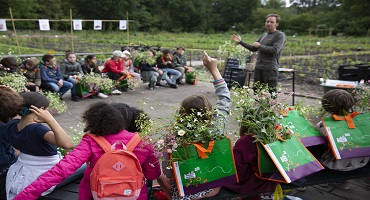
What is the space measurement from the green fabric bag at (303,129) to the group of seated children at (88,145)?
45cm

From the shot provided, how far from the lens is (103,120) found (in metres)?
2.22

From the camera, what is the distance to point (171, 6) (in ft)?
200

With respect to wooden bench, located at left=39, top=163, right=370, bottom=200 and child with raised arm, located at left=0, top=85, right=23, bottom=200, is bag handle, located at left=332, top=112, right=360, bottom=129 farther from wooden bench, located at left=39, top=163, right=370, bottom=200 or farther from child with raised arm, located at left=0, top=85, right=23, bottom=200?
child with raised arm, located at left=0, top=85, right=23, bottom=200

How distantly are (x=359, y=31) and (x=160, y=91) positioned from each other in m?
43.7

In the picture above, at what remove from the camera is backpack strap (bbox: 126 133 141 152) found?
88.4 inches

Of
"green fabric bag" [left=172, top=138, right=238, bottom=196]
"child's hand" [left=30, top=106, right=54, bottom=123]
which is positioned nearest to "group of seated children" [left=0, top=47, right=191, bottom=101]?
"child's hand" [left=30, top=106, right=54, bottom=123]

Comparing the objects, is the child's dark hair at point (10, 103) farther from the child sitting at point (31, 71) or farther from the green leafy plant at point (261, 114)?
the child sitting at point (31, 71)

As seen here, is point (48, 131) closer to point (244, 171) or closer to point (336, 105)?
point (244, 171)

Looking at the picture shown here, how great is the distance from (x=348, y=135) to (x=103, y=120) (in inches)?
78.6

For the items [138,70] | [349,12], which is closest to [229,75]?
[138,70]

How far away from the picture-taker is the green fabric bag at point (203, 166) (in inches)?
87.7

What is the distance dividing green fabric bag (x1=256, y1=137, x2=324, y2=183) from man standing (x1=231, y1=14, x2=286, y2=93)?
313cm

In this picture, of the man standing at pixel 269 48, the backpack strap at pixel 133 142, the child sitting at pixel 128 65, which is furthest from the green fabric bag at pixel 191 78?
the backpack strap at pixel 133 142

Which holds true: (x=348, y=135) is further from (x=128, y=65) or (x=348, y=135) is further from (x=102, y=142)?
(x=128, y=65)
